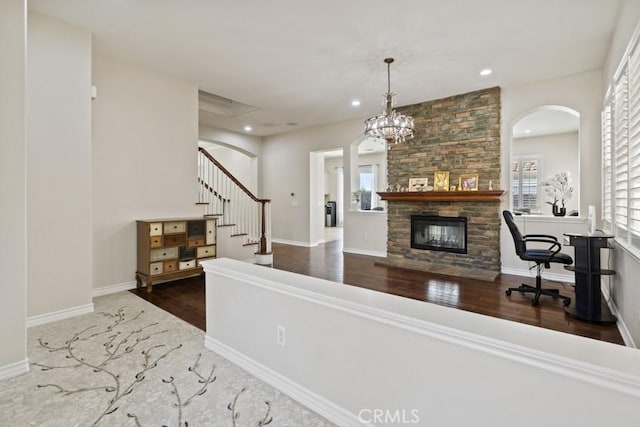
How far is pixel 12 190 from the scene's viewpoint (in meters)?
2.17

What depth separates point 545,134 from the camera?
851cm

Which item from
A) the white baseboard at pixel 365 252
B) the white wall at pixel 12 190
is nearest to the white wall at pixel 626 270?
the white baseboard at pixel 365 252

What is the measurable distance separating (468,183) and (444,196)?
46cm

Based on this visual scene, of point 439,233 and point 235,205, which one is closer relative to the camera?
point 439,233

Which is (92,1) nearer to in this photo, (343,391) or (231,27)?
(231,27)

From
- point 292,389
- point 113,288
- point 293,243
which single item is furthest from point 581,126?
point 113,288

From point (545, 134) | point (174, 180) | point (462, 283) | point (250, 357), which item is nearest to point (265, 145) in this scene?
point (174, 180)

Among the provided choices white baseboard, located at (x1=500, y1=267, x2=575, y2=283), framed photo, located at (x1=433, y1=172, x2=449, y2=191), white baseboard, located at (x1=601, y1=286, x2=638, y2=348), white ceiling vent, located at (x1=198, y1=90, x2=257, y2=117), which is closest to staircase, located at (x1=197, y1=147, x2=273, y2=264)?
white ceiling vent, located at (x1=198, y1=90, x2=257, y2=117)

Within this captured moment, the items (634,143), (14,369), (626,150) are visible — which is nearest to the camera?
(14,369)

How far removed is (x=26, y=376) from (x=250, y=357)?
1562mm

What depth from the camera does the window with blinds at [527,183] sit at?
8.70 meters

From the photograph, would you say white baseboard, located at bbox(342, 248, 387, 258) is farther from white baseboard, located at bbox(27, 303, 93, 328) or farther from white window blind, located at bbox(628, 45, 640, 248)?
white baseboard, located at bbox(27, 303, 93, 328)

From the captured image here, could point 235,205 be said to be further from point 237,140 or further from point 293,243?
point 237,140

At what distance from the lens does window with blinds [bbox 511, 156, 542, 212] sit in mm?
8695
